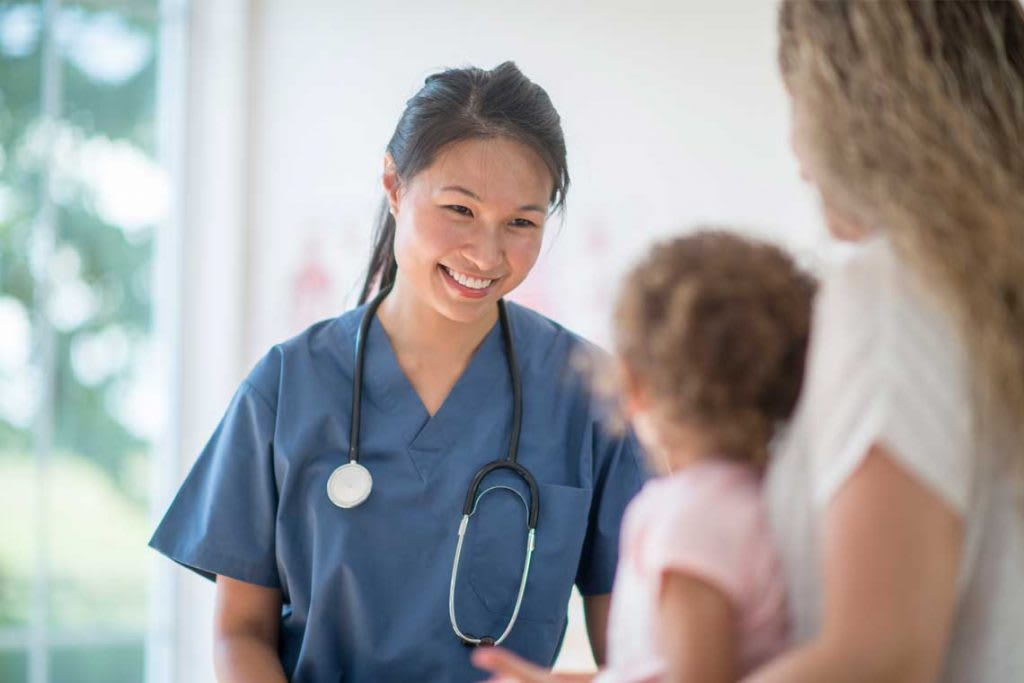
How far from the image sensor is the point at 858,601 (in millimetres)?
847

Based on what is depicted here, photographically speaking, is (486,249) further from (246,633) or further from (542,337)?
(246,633)

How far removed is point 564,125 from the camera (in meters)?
3.48

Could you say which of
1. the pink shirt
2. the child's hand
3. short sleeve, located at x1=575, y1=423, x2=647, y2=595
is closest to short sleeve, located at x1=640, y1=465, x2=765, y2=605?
the pink shirt

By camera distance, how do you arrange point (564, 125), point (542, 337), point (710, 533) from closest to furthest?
point (710, 533) < point (542, 337) < point (564, 125)

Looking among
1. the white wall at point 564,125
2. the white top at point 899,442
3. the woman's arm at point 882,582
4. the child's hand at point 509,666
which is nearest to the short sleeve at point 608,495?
the child's hand at point 509,666

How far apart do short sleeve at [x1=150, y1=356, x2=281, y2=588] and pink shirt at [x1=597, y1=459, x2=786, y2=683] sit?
2.71ft

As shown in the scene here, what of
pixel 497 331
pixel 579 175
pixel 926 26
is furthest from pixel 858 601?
pixel 579 175

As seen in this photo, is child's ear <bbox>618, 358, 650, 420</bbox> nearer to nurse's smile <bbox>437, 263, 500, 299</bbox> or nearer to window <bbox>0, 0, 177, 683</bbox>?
nurse's smile <bbox>437, 263, 500, 299</bbox>

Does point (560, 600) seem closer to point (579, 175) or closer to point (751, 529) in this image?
point (751, 529)

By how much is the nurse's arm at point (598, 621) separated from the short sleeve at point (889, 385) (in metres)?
0.97

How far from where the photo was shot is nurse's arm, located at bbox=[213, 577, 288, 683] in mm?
1676

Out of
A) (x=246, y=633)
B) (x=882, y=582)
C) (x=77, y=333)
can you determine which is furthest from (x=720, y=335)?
(x=77, y=333)

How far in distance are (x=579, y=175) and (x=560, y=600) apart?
1973mm

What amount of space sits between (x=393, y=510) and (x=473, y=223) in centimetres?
43
